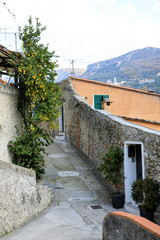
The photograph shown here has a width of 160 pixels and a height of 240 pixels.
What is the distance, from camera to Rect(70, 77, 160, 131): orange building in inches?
628

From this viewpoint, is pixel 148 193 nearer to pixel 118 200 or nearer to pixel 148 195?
pixel 148 195

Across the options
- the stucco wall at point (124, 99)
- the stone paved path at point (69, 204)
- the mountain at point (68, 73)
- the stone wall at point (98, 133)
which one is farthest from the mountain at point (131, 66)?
the stone paved path at point (69, 204)

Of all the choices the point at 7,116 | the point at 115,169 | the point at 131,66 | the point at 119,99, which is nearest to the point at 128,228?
the point at 115,169

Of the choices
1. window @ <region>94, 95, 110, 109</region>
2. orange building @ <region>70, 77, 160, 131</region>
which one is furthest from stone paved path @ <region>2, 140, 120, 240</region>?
orange building @ <region>70, 77, 160, 131</region>

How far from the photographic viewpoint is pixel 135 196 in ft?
24.3

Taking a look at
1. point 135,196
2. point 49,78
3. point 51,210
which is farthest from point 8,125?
point 135,196

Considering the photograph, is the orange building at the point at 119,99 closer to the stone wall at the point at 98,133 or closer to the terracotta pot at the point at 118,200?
the stone wall at the point at 98,133

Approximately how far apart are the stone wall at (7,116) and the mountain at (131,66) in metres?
56.1

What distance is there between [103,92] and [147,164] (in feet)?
29.9

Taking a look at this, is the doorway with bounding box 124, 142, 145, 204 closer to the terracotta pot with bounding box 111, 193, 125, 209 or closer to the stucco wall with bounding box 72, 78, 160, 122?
the terracotta pot with bounding box 111, 193, 125, 209

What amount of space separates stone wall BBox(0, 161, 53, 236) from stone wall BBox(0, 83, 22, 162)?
2503 millimetres

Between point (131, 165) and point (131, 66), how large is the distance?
77.9 metres

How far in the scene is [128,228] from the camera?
3.85m

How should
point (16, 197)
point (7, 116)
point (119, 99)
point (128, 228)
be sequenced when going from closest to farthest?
point (128, 228), point (16, 197), point (7, 116), point (119, 99)
